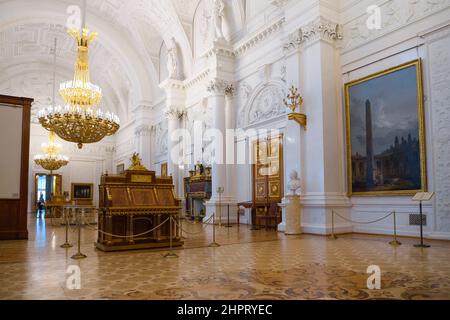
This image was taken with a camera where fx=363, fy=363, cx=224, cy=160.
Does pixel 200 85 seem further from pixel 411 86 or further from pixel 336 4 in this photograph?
pixel 411 86

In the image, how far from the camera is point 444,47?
7184mm

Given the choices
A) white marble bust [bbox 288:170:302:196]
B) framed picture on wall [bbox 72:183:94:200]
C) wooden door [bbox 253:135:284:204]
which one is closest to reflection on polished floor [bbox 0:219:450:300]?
white marble bust [bbox 288:170:302:196]

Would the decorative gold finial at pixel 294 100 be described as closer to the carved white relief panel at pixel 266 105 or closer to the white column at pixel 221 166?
the carved white relief panel at pixel 266 105

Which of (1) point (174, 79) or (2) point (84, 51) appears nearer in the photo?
A: (2) point (84, 51)

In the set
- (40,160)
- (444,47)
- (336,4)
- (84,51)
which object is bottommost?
(40,160)

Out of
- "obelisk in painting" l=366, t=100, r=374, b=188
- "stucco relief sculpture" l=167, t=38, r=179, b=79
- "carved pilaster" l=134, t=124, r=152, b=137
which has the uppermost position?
"stucco relief sculpture" l=167, t=38, r=179, b=79

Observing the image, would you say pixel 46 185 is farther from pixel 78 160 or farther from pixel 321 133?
pixel 321 133

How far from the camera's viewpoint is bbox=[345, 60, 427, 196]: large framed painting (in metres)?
7.63

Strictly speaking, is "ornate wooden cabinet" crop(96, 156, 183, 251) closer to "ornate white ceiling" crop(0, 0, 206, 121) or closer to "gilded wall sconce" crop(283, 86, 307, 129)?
"gilded wall sconce" crop(283, 86, 307, 129)

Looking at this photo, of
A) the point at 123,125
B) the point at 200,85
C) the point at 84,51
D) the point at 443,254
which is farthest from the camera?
the point at 123,125

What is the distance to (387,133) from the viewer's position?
8.20 meters

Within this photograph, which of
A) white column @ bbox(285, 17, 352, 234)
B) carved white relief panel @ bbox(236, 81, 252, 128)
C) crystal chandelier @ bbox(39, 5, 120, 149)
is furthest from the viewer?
carved white relief panel @ bbox(236, 81, 252, 128)

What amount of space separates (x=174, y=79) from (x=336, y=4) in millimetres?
8955
